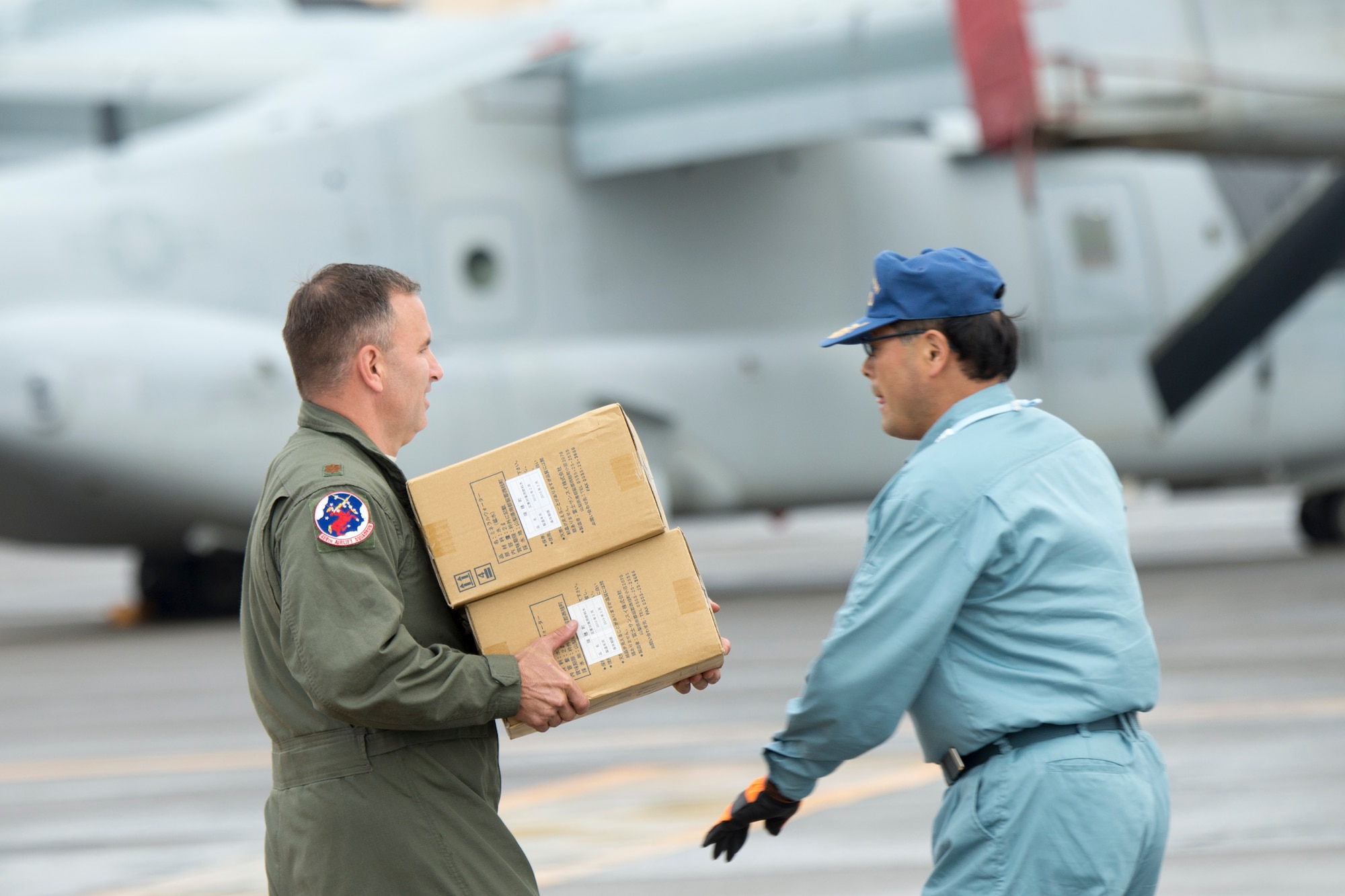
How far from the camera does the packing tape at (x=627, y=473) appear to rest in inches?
137

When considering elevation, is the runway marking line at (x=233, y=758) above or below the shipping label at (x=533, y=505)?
below

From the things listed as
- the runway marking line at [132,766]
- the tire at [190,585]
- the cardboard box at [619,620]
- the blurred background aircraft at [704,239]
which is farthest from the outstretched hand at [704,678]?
the tire at [190,585]

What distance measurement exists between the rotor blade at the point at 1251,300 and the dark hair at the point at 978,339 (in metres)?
14.3

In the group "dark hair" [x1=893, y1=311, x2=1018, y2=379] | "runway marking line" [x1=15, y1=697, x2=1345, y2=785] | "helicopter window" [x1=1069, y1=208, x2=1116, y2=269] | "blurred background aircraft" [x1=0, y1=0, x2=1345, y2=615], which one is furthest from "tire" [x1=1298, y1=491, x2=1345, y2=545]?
"dark hair" [x1=893, y1=311, x2=1018, y2=379]

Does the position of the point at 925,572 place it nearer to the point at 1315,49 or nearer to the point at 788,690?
the point at 788,690

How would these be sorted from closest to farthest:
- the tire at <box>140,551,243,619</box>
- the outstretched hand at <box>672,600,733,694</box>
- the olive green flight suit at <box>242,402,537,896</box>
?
the olive green flight suit at <box>242,402,537,896</box>, the outstretched hand at <box>672,600,733,694</box>, the tire at <box>140,551,243,619</box>

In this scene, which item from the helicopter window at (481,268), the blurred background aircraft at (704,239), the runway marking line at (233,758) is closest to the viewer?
the runway marking line at (233,758)

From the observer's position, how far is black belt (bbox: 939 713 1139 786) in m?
3.28

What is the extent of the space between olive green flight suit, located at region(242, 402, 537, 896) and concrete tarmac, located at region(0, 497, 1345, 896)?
3298 millimetres

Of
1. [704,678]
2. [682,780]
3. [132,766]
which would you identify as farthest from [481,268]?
[704,678]

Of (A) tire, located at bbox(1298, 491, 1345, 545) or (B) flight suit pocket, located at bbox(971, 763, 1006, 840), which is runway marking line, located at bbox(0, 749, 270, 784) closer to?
(B) flight suit pocket, located at bbox(971, 763, 1006, 840)

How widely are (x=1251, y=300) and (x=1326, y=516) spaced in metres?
3.85

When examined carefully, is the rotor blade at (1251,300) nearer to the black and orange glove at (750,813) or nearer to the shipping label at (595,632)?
the black and orange glove at (750,813)

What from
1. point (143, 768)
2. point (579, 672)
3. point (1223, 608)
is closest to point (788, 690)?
point (143, 768)
